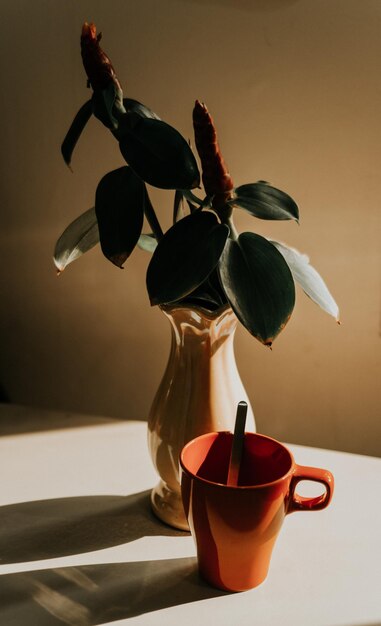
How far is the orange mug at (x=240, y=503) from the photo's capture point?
53cm

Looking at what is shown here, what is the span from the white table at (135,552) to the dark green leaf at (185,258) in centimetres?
29

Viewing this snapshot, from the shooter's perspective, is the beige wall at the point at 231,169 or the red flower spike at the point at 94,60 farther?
the beige wall at the point at 231,169

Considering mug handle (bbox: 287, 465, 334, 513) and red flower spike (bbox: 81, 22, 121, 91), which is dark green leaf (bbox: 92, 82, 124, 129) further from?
mug handle (bbox: 287, 465, 334, 513)

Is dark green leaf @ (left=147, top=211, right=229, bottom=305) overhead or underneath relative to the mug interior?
overhead

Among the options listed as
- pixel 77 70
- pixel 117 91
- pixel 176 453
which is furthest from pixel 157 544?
pixel 77 70

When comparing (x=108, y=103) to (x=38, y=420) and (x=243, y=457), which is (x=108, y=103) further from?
(x=38, y=420)

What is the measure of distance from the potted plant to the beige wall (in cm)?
28

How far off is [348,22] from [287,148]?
0.18 metres

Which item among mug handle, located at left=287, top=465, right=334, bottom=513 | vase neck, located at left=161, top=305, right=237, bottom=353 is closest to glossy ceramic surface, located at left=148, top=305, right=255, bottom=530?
vase neck, located at left=161, top=305, right=237, bottom=353

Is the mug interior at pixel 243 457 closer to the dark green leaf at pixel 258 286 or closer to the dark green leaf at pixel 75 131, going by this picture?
the dark green leaf at pixel 258 286

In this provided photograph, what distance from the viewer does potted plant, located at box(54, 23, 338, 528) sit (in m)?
0.52

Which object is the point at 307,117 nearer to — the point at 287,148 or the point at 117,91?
the point at 287,148

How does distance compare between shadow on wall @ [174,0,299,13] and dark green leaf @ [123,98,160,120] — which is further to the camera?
shadow on wall @ [174,0,299,13]

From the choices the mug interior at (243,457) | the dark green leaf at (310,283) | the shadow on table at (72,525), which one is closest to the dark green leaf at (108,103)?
the dark green leaf at (310,283)
